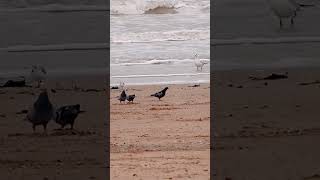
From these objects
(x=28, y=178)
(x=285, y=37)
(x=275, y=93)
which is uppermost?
(x=285, y=37)

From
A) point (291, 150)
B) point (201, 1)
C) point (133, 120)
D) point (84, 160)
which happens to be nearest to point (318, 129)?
point (291, 150)

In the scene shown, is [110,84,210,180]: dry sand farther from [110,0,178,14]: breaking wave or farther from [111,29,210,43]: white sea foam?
[110,0,178,14]: breaking wave

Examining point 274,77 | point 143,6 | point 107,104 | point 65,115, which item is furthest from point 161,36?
point 65,115

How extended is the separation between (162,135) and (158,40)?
4.74 m

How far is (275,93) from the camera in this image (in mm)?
6836

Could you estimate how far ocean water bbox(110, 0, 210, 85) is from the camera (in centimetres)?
820

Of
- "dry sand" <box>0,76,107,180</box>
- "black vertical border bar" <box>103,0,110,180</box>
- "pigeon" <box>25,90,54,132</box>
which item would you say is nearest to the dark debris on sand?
"black vertical border bar" <box>103,0,110,180</box>

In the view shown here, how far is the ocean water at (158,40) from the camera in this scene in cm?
820

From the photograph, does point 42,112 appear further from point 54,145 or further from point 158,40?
point 158,40

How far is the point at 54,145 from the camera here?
16.0 ft

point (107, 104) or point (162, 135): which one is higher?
point (107, 104)

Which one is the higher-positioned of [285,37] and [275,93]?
[285,37]

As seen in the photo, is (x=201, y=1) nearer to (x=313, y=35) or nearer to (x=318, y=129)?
(x=313, y=35)

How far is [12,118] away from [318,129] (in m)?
2.40
